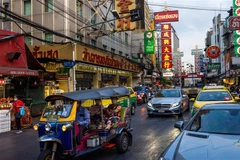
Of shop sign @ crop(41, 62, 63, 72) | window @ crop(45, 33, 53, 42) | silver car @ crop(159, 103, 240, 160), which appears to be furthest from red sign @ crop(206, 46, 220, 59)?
silver car @ crop(159, 103, 240, 160)

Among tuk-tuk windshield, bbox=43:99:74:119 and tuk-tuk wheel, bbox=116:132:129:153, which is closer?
tuk-tuk windshield, bbox=43:99:74:119

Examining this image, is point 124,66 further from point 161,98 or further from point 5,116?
point 5,116

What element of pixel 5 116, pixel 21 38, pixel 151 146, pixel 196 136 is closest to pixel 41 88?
pixel 21 38

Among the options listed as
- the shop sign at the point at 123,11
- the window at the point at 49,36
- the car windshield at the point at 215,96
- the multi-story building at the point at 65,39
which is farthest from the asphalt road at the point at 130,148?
the shop sign at the point at 123,11

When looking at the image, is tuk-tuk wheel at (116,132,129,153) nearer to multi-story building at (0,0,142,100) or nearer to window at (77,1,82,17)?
multi-story building at (0,0,142,100)

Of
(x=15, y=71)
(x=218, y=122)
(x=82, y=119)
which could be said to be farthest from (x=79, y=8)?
(x=218, y=122)

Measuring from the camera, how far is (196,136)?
448 centimetres

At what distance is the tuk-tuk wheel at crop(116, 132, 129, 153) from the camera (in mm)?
7361

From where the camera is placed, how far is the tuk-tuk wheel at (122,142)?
7.36 meters

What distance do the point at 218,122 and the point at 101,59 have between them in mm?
20988

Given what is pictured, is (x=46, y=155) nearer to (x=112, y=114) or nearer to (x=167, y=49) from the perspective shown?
(x=112, y=114)

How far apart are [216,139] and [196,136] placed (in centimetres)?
35

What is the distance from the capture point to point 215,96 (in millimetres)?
12172

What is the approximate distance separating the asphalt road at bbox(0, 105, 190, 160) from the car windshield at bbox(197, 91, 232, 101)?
6.47 ft
